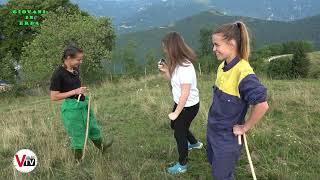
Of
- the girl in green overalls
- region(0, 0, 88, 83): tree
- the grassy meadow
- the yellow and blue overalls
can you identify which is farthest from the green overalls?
region(0, 0, 88, 83): tree

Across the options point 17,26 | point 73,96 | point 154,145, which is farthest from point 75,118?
point 17,26

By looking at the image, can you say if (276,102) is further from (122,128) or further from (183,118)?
(183,118)

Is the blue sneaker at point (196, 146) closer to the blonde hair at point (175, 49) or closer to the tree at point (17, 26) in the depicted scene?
the blonde hair at point (175, 49)

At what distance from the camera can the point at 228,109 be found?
3688mm

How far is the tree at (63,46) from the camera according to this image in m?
28.1

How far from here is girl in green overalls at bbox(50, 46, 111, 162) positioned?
17.7 ft

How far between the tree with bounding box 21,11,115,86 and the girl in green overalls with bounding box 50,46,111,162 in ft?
69.4

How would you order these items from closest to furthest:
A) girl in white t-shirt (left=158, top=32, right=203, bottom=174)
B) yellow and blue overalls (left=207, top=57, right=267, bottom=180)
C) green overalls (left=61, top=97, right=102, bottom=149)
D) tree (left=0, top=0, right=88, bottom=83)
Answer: yellow and blue overalls (left=207, top=57, right=267, bottom=180)
girl in white t-shirt (left=158, top=32, right=203, bottom=174)
green overalls (left=61, top=97, right=102, bottom=149)
tree (left=0, top=0, right=88, bottom=83)

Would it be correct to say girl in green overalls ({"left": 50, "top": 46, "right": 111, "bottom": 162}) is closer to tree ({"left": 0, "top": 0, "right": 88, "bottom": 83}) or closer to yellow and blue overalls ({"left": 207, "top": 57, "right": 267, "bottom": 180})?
yellow and blue overalls ({"left": 207, "top": 57, "right": 267, "bottom": 180})

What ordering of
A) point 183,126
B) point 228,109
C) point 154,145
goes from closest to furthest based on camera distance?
point 228,109, point 183,126, point 154,145

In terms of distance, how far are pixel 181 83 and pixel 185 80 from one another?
6cm

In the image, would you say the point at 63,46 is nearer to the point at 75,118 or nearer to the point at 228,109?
the point at 75,118

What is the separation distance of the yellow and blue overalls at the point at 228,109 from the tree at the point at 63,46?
76.3 ft

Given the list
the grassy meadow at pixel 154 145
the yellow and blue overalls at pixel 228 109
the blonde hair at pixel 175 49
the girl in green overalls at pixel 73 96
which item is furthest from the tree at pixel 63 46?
the yellow and blue overalls at pixel 228 109
